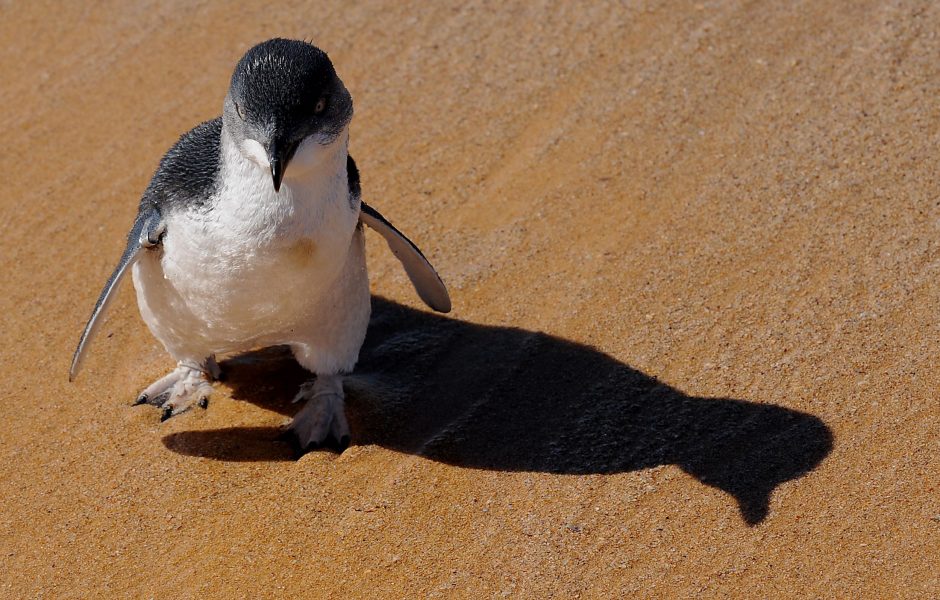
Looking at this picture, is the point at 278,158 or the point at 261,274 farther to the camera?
the point at 261,274

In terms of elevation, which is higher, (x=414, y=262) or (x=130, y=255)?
(x=130, y=255)

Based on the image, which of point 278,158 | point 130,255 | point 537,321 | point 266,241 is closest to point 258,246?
point 266,241

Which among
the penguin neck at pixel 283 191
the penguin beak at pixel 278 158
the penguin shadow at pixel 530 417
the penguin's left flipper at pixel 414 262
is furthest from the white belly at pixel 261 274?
the penguin shadow at pixel 530 417

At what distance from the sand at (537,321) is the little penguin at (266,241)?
30cm

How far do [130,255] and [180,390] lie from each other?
811 mm

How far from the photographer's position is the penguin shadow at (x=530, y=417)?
4539 mm

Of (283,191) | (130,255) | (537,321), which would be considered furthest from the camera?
(537,321)

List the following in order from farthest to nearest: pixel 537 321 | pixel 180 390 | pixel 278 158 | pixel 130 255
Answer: pixel 537 321, pixel 180 390, pixel 130 255, pixel 278 158

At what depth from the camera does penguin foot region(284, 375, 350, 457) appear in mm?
4703

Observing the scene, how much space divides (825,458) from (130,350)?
10.2 ft

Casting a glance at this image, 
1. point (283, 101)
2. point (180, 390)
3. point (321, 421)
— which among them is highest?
point (283, 101)

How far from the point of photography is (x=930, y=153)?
237 inches

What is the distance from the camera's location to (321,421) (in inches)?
186

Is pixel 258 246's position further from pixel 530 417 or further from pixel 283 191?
pixel 530 417
